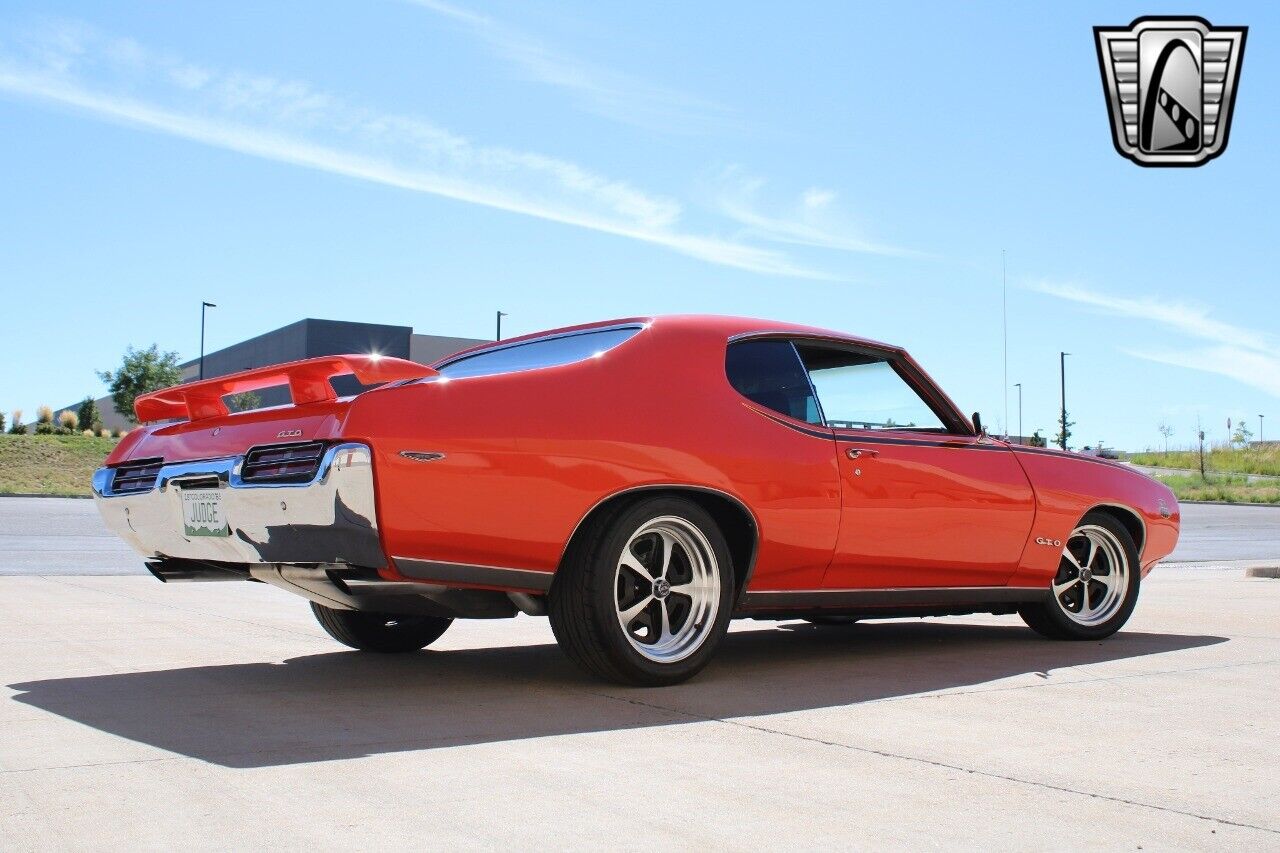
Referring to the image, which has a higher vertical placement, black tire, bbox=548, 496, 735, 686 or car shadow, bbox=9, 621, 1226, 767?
black tire, bbox=548, 496, 735, 686

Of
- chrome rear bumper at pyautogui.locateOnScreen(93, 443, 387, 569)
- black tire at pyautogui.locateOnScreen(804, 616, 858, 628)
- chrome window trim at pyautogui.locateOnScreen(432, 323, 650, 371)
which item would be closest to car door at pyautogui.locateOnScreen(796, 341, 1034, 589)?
chrome window trim at pyautogui.locateOnScreen(432, 323, 650, 371)

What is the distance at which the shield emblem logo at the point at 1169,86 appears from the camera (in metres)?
9.03

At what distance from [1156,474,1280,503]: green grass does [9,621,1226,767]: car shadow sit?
35.4 metres

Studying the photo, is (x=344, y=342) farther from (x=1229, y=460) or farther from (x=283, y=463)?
(x=283, y=463)

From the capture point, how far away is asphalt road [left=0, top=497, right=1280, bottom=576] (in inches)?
434

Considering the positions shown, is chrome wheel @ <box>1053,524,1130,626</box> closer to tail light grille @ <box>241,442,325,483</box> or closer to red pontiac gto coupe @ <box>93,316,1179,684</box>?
red pontiac gto coupe @ <box>93,316,1179,684</box>

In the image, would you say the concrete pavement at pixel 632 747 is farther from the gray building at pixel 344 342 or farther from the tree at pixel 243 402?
the gray building at pixel 344 342

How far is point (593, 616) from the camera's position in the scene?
14.2 feet

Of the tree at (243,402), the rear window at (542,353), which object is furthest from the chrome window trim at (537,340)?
the tree at (243,402)

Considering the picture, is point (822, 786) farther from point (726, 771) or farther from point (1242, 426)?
point (1242, 426)

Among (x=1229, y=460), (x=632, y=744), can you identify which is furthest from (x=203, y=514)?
(x=1229, y=460)

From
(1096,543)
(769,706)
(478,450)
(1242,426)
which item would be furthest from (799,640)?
(1242,426)

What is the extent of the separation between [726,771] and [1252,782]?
4.48 ft

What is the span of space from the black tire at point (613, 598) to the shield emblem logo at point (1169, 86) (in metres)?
5.95
